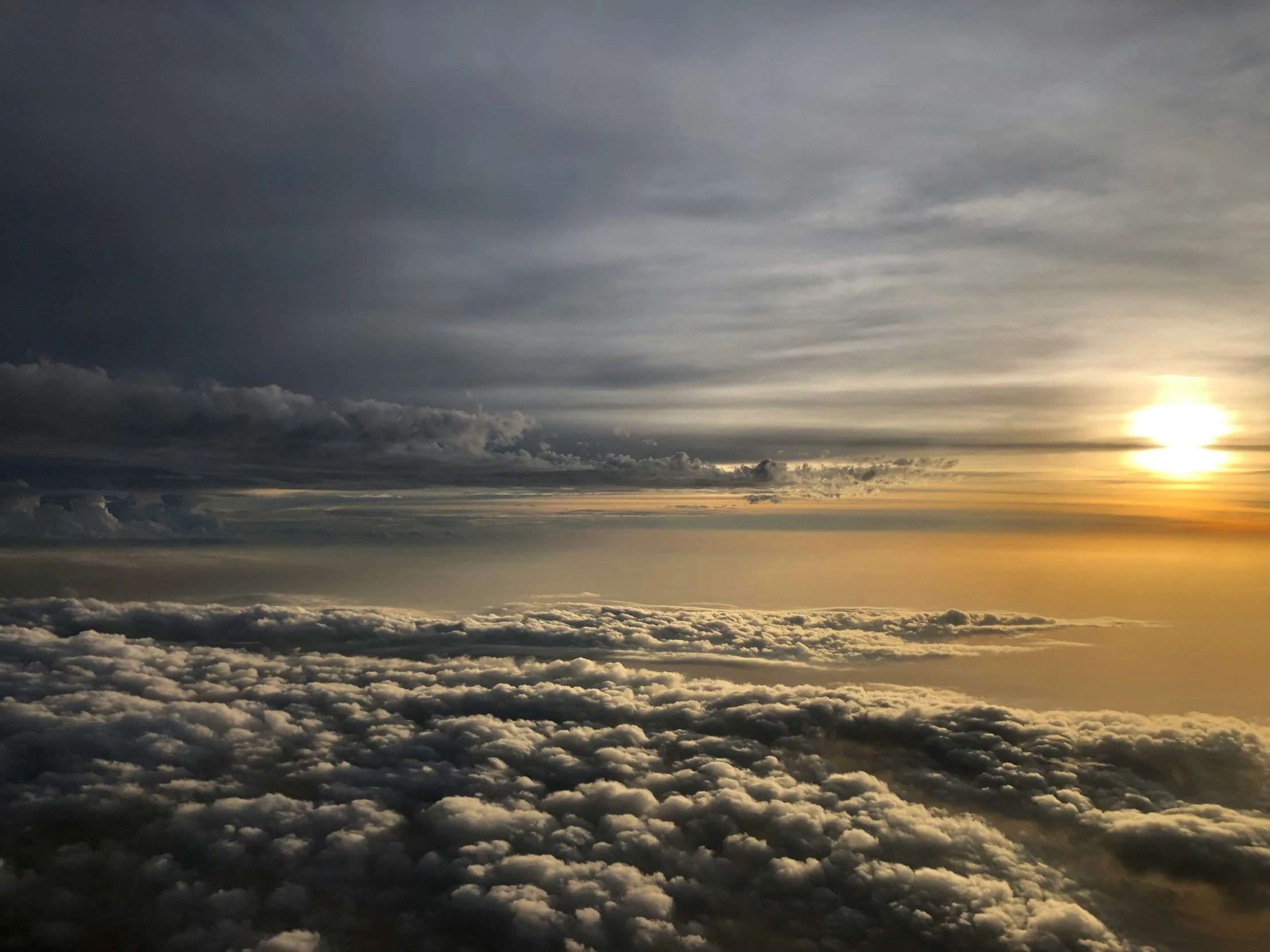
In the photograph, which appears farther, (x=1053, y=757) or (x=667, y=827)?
(x=1053, y=757)

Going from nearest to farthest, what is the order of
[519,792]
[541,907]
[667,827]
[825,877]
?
1. [541,907]
2. [825,877]
3. [667,827]
4. [519,792]

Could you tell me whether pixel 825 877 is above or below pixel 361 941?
above

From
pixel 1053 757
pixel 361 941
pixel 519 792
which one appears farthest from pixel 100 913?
pixel 1053 757

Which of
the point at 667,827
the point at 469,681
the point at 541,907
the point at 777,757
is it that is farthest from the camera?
the point at 469,681

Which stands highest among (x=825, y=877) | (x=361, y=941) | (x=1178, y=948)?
(x=825, y=877)

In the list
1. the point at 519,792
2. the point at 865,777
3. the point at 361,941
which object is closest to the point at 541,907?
the point at 361,941

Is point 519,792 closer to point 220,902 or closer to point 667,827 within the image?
point 667,827

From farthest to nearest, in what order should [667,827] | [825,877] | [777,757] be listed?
[777,757], [667,827], [825,877]

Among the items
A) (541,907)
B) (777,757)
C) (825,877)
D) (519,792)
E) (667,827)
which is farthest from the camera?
(777,757)

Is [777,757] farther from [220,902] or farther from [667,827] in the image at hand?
[220,902]
